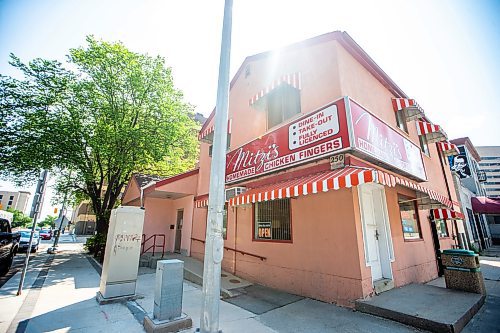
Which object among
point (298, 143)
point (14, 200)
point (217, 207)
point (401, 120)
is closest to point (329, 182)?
point (298, 143)

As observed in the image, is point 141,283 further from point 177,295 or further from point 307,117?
point 307,117

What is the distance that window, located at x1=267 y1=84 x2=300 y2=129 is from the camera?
7728 mm

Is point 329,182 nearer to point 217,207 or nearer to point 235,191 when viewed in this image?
point 217,207

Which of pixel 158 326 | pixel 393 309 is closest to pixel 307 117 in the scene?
pixel 393 309

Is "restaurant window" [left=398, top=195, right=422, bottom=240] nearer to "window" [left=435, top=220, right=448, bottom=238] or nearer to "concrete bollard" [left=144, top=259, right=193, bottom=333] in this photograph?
"window" [left=435, top=220, right=448, bottom=238]

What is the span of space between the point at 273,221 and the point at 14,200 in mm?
134935

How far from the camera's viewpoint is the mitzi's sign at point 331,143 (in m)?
5.33

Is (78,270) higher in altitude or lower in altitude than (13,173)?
lower

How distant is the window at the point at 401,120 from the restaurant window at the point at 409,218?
3.21 metres

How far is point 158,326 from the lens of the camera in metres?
3.85

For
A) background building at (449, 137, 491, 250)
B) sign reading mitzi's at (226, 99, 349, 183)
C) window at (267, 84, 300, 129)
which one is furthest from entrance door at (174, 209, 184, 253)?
background building at (449, 137, 491, 250)

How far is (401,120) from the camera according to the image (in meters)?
9.34

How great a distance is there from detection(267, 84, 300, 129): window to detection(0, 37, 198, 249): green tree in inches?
329

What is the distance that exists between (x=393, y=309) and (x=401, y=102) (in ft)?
25.7
